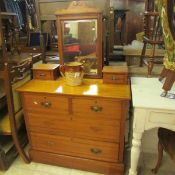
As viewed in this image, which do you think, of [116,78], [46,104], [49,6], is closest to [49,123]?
[46,104]

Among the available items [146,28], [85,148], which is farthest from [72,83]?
[146,28]

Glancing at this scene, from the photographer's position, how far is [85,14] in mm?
1539

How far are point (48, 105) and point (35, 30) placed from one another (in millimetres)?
1893

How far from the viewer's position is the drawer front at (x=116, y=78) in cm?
153

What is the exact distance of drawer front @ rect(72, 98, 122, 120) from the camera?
1.34m

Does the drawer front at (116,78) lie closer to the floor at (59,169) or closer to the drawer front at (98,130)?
the drawer front at (98,130)

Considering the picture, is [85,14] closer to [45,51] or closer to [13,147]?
[45,51]

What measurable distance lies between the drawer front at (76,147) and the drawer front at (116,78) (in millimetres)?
507

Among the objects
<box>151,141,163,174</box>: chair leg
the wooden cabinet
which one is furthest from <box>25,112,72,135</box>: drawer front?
<box>151,141,163,174</box>: chair leg

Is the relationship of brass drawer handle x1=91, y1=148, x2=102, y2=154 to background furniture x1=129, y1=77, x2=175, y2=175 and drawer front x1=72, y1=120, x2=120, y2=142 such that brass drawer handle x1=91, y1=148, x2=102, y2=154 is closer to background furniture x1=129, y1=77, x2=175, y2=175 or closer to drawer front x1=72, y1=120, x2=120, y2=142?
drawer front x1=72, y1=120, x2=120, y2=142

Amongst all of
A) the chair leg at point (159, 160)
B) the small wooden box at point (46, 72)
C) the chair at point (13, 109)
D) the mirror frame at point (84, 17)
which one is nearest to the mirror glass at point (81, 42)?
the mirror frame at point (84, 17)

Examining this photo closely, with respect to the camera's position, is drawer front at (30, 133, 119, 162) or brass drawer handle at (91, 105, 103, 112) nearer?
brass drawer handle at (91, 105, 103, 112)

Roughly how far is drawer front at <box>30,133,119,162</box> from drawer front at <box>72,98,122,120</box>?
247mm

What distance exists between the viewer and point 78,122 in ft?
4.82
